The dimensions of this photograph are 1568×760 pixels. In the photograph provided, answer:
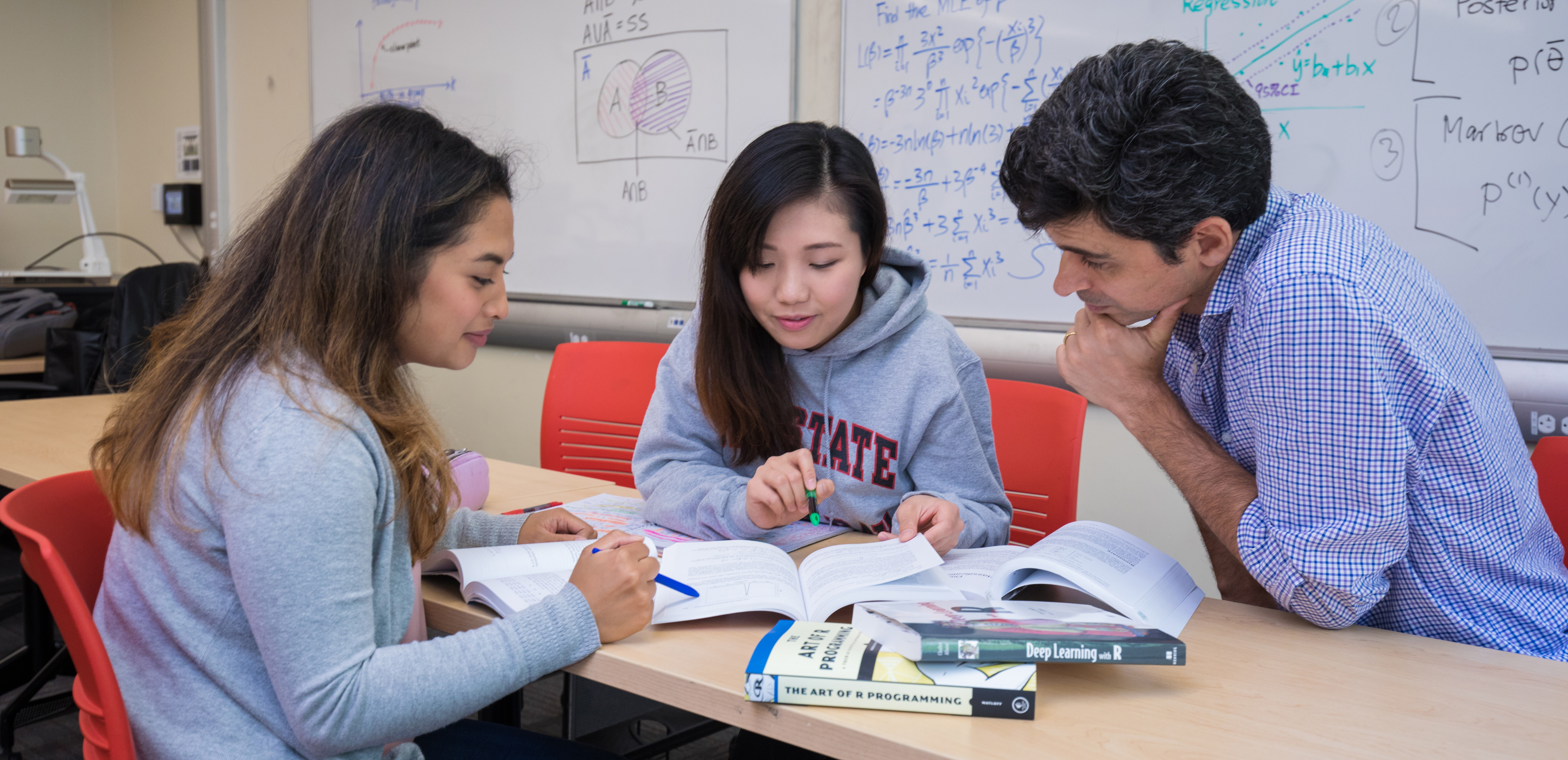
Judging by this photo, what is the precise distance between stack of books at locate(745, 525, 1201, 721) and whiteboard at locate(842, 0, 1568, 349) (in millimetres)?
1555

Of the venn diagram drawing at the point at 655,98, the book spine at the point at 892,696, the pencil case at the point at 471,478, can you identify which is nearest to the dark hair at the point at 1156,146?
the book spine at the point at 892,696

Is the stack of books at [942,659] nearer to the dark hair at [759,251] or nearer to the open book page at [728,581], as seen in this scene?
the open book page at [728,581]

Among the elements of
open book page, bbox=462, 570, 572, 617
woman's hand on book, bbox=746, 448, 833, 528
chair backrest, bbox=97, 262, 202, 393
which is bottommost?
open book page, bbox=462, 570, 572, 617

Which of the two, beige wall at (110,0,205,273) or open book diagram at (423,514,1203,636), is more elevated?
beige wall at (110,0,205,273)

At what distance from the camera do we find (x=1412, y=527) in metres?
0.99

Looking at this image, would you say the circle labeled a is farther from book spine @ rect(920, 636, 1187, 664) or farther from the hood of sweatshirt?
book spine @ rect(920, 636, 1187, 664)

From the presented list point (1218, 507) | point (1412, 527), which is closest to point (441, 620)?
point (1218, 507)

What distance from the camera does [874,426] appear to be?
1.41 meters

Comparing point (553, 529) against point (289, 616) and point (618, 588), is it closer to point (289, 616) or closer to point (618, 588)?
point (618, 588)

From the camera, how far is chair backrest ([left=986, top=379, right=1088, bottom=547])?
63.9 inches

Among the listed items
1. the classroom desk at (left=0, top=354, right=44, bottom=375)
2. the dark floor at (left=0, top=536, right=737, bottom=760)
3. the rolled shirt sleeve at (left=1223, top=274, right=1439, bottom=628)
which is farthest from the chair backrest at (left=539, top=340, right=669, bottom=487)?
the classroom desk at (left=0, top=354, right=44, bottom=375)

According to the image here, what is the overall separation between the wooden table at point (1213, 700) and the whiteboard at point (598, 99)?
2.03m

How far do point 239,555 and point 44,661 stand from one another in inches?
73.4

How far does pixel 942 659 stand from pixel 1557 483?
1086 mm
